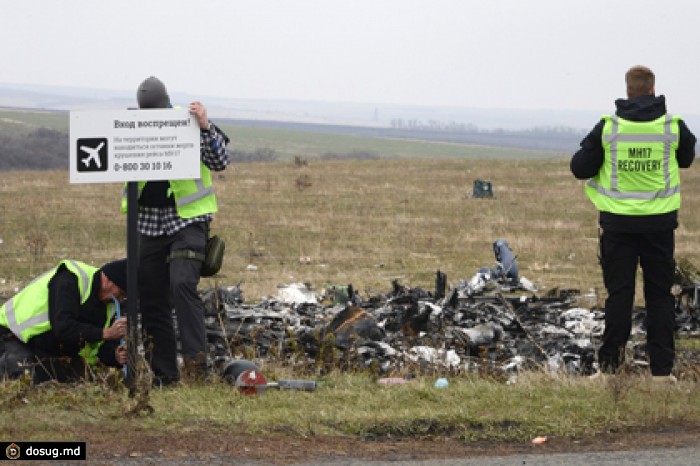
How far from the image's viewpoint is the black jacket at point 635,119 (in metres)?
8.20

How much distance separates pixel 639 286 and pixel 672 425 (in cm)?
909

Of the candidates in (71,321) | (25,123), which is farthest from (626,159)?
(25,123)

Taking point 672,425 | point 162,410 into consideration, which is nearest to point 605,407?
point 672,425

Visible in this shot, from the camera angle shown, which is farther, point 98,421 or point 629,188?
point 629,188

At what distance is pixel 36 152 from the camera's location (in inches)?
2891

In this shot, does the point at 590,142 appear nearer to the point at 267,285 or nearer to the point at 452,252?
the point at 267,285

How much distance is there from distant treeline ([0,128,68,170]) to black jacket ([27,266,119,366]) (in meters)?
55.1

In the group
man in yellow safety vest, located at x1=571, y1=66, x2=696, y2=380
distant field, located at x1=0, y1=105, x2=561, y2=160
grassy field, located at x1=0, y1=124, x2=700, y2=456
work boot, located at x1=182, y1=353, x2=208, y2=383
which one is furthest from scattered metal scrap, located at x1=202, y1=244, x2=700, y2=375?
distant field, located at x1=0, y1=105, x2=561, y2=160

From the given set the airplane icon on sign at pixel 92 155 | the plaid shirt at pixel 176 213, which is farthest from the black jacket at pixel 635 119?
the airplane icon on sign at pixel 92 155

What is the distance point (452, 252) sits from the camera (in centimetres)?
2059

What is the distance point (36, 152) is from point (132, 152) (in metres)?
69.2

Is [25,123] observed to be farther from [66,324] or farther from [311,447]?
[311,447]

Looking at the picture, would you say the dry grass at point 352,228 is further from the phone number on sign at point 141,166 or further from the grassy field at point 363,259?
the phone number on sign at point 141,166

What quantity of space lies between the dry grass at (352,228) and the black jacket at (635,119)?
23.5ft
